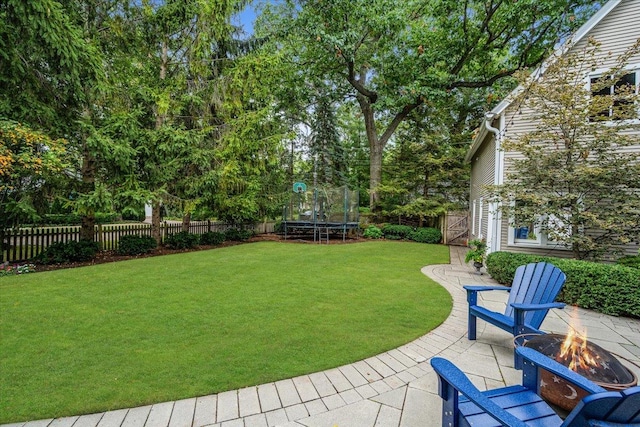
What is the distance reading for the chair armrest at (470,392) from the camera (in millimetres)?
1222

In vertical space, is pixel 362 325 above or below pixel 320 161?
below

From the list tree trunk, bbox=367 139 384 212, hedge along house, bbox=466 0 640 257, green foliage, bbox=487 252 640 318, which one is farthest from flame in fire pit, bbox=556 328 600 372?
tree trunk, bbox=367 139 384 212

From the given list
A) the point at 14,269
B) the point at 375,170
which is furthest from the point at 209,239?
the point at 375,170

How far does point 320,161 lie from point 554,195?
14327 millimetres

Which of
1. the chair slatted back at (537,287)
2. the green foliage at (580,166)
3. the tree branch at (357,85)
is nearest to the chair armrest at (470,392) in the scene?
the chair slatted back at (537,287)

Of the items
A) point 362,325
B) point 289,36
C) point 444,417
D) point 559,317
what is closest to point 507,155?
point 559,317

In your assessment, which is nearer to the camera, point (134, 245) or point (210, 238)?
point (134, 245)

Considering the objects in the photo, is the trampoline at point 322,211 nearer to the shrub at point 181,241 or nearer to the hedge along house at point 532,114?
the shrub at point 181,241

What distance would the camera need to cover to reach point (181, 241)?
32.9 feet

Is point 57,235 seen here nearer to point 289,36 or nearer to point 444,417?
point 444,417

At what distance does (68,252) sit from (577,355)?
956 cm

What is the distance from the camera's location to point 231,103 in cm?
989

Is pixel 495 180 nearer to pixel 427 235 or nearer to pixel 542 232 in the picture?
pixel 542 232

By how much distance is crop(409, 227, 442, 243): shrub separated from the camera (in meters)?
13.8
